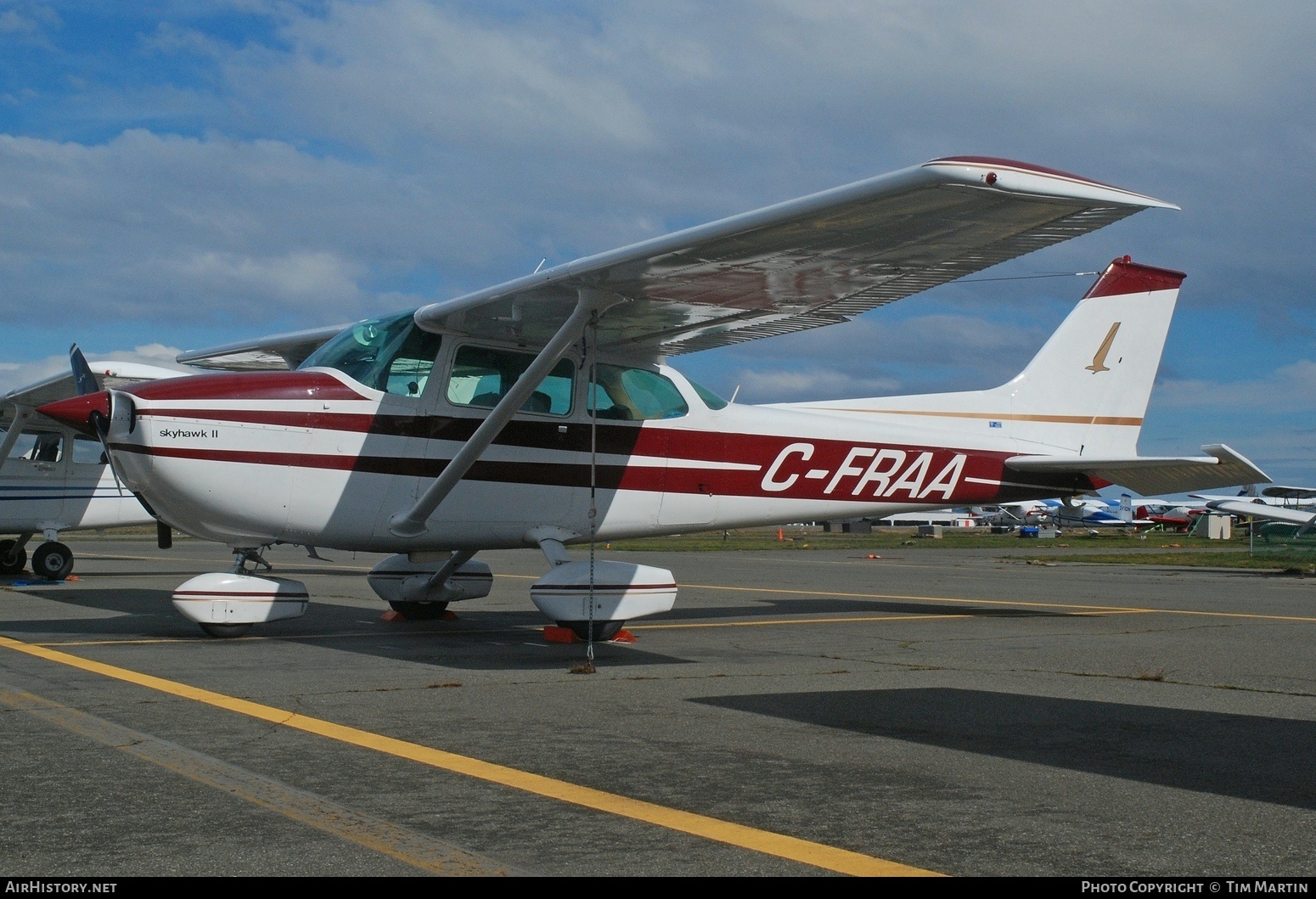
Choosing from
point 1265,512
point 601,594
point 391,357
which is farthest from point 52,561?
point 1265,512

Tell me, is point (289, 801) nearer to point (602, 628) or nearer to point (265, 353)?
point (602, 628)

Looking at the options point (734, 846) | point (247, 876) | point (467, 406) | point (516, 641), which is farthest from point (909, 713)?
point (467, 406)

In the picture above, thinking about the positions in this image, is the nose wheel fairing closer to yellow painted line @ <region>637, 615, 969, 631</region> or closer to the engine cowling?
Result: the engine cowling

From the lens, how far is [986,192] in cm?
601

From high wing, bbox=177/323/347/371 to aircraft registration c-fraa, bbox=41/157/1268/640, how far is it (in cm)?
9

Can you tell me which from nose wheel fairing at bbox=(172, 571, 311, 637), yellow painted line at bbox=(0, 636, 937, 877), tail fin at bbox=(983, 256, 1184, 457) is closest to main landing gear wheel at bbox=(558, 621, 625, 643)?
nose wheel fairing at bbox=(172, 571, 311, 637)

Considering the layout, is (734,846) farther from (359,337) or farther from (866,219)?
(359,337)

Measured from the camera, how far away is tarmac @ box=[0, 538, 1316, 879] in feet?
10.6

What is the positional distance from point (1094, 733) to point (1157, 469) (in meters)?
6.98

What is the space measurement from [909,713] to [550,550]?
442 cm

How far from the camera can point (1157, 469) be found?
11453mm

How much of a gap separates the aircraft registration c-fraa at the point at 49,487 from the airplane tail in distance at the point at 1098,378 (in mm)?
12570

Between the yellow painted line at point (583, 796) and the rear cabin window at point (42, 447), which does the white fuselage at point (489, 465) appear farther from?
the rear cabin window at point (42, 447)

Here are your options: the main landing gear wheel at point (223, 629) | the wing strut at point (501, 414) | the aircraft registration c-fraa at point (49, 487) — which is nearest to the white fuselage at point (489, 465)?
the wing strut at point (501, 414)
